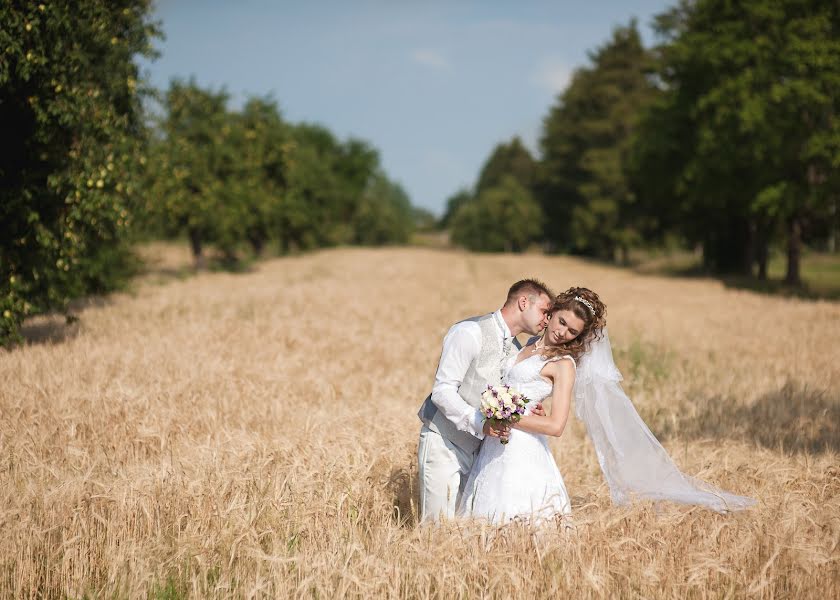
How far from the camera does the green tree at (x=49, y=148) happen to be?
10336 mm

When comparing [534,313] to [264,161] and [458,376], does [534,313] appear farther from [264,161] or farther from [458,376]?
[264,161]

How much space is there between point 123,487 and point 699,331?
1525 centimetres

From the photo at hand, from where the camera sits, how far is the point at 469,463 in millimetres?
5324

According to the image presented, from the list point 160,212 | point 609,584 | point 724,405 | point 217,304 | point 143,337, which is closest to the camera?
point 609,584

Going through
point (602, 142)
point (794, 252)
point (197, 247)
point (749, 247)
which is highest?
point (602, 142)

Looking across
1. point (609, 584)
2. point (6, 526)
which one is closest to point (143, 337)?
point (6, 526)

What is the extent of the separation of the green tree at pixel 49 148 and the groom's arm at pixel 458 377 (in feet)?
27.2

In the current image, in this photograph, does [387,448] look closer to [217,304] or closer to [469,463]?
[469,463]

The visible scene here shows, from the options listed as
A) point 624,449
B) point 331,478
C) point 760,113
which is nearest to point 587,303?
point 624,449

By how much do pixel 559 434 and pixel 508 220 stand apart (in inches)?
2980

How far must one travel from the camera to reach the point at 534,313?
200 inches

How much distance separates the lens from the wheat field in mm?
4418

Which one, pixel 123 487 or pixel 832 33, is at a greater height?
pixel 832 33

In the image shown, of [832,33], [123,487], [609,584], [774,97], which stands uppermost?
[832,33]
